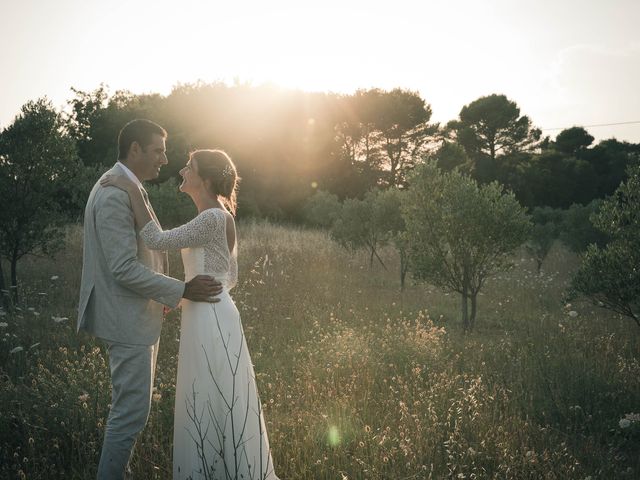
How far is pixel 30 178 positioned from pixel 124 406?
975cm

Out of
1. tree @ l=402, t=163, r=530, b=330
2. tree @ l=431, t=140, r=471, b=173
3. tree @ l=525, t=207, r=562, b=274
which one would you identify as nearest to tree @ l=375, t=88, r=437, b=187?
tree @ l=431, t=140, r=471, b=173

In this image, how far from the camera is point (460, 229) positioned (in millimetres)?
10922

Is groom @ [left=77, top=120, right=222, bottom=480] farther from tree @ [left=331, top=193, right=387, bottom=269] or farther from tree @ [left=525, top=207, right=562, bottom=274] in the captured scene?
tree @ [left=525, top=207, right=562, bottom=274]

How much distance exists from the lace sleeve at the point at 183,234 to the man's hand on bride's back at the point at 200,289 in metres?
0.27

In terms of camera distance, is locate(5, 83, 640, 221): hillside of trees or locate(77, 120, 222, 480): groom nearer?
locate(77, 120, 222, 480): groom

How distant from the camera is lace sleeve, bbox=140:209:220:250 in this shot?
355 cm

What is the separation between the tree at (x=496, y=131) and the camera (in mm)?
45281

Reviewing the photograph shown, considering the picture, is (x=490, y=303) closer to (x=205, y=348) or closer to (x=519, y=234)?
(x=519, y=234)

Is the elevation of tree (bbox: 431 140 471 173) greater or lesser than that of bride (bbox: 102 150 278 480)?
greater

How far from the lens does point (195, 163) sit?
391 cm

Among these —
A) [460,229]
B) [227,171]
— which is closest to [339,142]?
[460,229]

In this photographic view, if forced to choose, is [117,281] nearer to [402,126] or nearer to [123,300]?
[123,300]

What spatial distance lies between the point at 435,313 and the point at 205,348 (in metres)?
9.57

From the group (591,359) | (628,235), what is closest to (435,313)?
(591,359)
